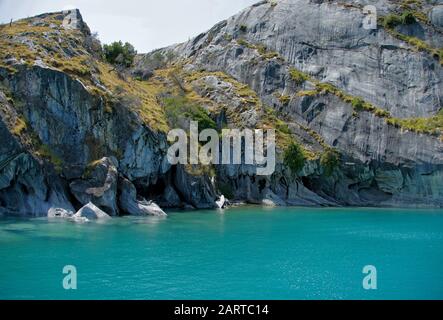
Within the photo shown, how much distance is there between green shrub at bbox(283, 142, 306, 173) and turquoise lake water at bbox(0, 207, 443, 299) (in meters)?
32.4

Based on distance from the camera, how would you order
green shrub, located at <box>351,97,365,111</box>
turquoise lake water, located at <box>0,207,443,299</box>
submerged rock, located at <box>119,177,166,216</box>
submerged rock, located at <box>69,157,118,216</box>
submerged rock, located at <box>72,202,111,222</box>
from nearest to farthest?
turquoise lake water, located at <box>0,207,443,299</box>, submerged rock, located at <box>72,202,111,222</box>, submerged rock, located at <box>69,157,118,216</box>, submerged rock, located at <box>119,177,166,216</box>, green shrub, located at <box>351,97,365,111</box>

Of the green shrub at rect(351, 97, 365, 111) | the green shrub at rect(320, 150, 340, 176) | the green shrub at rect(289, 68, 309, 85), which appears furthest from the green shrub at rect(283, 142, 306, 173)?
the green shrub at rect(289, 68, 309, 85)

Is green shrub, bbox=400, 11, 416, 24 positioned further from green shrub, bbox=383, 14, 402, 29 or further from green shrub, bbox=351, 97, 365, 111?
green shrub, bbox=351, 97, 365, 111

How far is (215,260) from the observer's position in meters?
30.6

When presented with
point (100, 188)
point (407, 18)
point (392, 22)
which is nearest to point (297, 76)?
point (392, 22)

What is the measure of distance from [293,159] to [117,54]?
153 ft

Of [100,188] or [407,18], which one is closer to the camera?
[100,188]

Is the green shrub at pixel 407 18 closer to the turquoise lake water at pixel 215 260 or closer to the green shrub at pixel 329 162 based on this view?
the green shrub at pixel 329 162

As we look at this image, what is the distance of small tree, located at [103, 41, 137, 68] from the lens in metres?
98.5

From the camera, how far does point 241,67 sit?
10631cm

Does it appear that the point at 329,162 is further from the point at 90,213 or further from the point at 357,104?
the point at 90,213

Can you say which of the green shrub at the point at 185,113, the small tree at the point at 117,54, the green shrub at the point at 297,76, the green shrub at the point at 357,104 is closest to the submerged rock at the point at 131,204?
the green shrub at the point at 185,113
